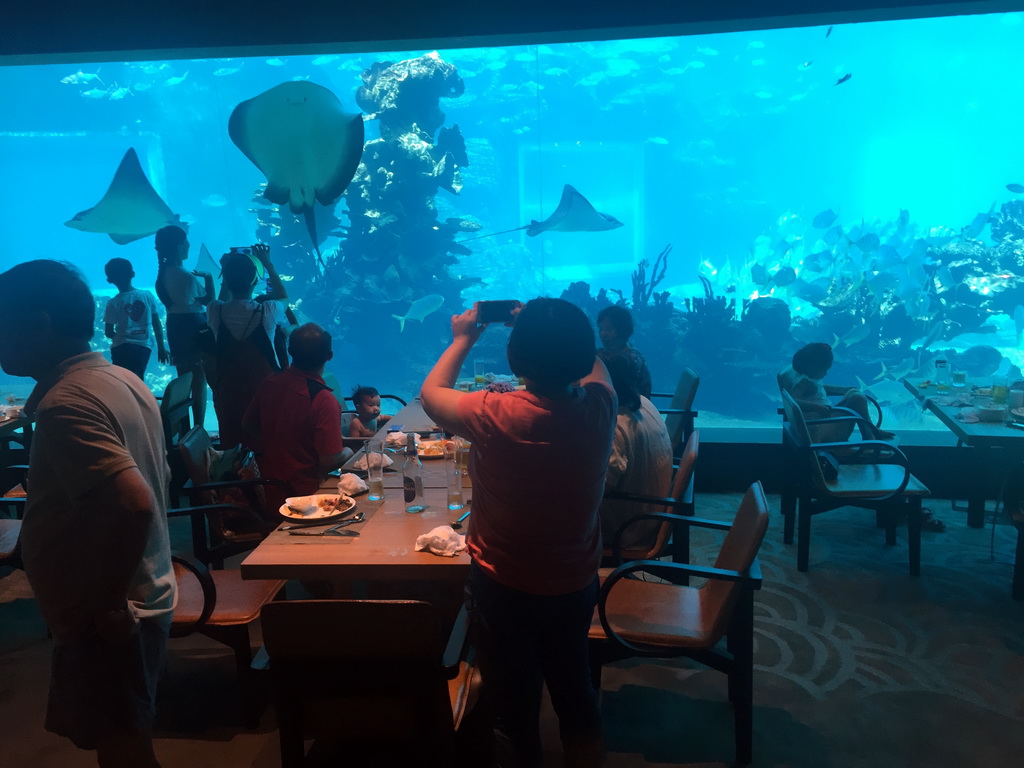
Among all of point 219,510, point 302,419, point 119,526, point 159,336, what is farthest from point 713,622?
point 159,336

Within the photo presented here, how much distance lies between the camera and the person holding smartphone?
1428 mm

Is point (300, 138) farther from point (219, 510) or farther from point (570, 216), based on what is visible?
point (219, 510)

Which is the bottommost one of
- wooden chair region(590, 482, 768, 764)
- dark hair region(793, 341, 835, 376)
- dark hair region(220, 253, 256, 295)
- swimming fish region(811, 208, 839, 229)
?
wooden chair region(590, 482, 768, 764)

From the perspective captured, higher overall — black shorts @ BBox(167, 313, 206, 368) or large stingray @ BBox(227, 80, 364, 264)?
large stingray @ BBox(227, 80, 364, 264)

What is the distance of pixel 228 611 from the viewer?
2.20 meters

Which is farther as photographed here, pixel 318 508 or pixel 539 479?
pixel 318 508

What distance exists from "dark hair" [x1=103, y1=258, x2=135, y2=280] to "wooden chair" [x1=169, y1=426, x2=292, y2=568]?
7.40 feet

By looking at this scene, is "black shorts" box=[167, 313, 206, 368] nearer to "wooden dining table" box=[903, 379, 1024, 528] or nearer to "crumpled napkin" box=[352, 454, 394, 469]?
"crumpled napkin" box=[352, 454, 394, 469]

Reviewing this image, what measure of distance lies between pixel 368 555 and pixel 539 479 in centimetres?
71

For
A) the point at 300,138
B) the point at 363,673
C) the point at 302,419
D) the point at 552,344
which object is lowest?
the point at 363,673

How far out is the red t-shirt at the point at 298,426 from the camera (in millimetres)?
2729

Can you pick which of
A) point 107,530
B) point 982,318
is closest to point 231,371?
point 107,530

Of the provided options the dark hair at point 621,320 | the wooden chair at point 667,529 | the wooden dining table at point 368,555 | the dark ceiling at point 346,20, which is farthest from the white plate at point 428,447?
the dark ceiling at point 346,20

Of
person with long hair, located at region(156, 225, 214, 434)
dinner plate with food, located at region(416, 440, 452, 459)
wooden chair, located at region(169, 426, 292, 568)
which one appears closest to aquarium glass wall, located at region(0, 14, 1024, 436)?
dinner plate with food, located at region(416, 440, 452, 459)
